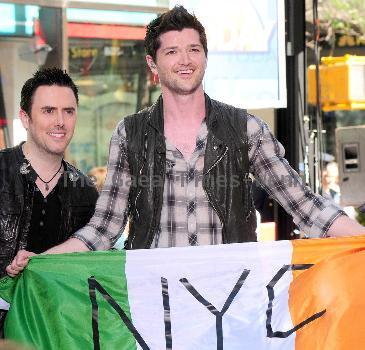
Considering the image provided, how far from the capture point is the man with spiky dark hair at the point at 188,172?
459 cm

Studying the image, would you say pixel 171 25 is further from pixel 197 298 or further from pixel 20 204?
pixel 197 298

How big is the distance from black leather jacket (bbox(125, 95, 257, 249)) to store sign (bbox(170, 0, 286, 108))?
9.37 ft

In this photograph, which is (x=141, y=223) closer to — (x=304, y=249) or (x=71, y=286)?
(x=71, y=286)

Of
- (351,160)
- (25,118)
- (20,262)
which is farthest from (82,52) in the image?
(20,262)

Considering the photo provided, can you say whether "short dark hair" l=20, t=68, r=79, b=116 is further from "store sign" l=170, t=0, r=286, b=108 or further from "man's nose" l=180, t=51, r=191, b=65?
"store sign" l=170, t=0, r=286, b=108

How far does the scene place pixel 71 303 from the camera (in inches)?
173

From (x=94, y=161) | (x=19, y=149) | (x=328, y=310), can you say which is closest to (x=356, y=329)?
(x=328, y=310)

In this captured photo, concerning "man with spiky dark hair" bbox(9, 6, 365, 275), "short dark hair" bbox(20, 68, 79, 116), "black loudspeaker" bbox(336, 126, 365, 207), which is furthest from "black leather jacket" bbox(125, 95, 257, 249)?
"black loudspeaker" bbox(336, 126, 365, 207)

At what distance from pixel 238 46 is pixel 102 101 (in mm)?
3607

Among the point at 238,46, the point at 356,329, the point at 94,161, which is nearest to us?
the point at 356,329

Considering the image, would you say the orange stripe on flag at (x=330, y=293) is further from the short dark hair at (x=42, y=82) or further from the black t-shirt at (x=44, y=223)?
the short dark hair at (x=42, y=82)

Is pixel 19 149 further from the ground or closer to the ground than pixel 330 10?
closer to the ground

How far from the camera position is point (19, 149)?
4879mm

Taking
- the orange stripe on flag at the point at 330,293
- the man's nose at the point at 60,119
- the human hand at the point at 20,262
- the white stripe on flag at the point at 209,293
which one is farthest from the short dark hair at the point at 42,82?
the orange stripe on flag at the point at 330,293
